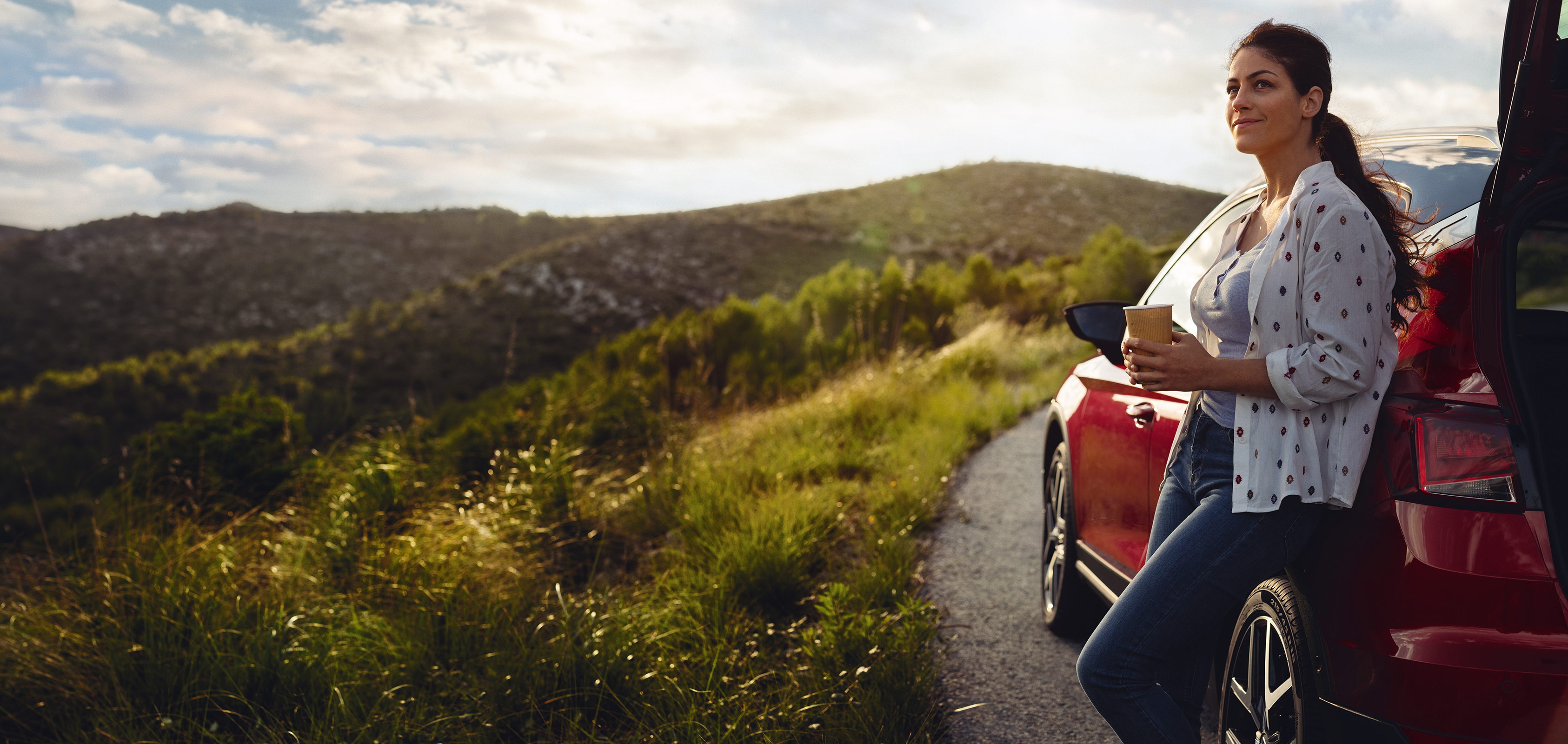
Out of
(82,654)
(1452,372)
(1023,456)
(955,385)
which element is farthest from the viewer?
(955,385)

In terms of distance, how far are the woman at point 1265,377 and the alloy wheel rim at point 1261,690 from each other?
0.11 m

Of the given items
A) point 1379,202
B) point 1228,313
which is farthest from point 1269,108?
point 1228,313

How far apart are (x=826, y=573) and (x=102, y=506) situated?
427cm

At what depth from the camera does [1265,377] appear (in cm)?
161

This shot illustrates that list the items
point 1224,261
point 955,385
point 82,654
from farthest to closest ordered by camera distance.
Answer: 1. point 955,385
2. point 82,654
3. point 1224,261

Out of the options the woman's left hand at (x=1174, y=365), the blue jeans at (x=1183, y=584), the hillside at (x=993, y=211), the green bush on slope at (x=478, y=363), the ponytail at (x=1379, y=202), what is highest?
the hillside at (x=993, y=211)

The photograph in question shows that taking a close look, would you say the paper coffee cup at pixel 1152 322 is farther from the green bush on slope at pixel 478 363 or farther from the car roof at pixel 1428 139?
the green bush on slope at pixel 478 363

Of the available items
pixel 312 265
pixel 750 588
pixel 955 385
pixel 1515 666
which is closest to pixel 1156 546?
pixel 1515 666

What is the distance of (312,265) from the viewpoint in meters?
59.3

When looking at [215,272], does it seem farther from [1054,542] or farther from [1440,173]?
[1440,173]

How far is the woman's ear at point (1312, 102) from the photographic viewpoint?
5.81 feet

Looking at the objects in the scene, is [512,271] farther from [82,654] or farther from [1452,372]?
[1452,372]

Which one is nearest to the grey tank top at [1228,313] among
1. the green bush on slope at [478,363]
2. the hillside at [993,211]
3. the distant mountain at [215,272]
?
the green bush on slope at [478,363]

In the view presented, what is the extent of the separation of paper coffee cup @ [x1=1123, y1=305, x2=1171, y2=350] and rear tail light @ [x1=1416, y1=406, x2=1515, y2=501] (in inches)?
18.0
